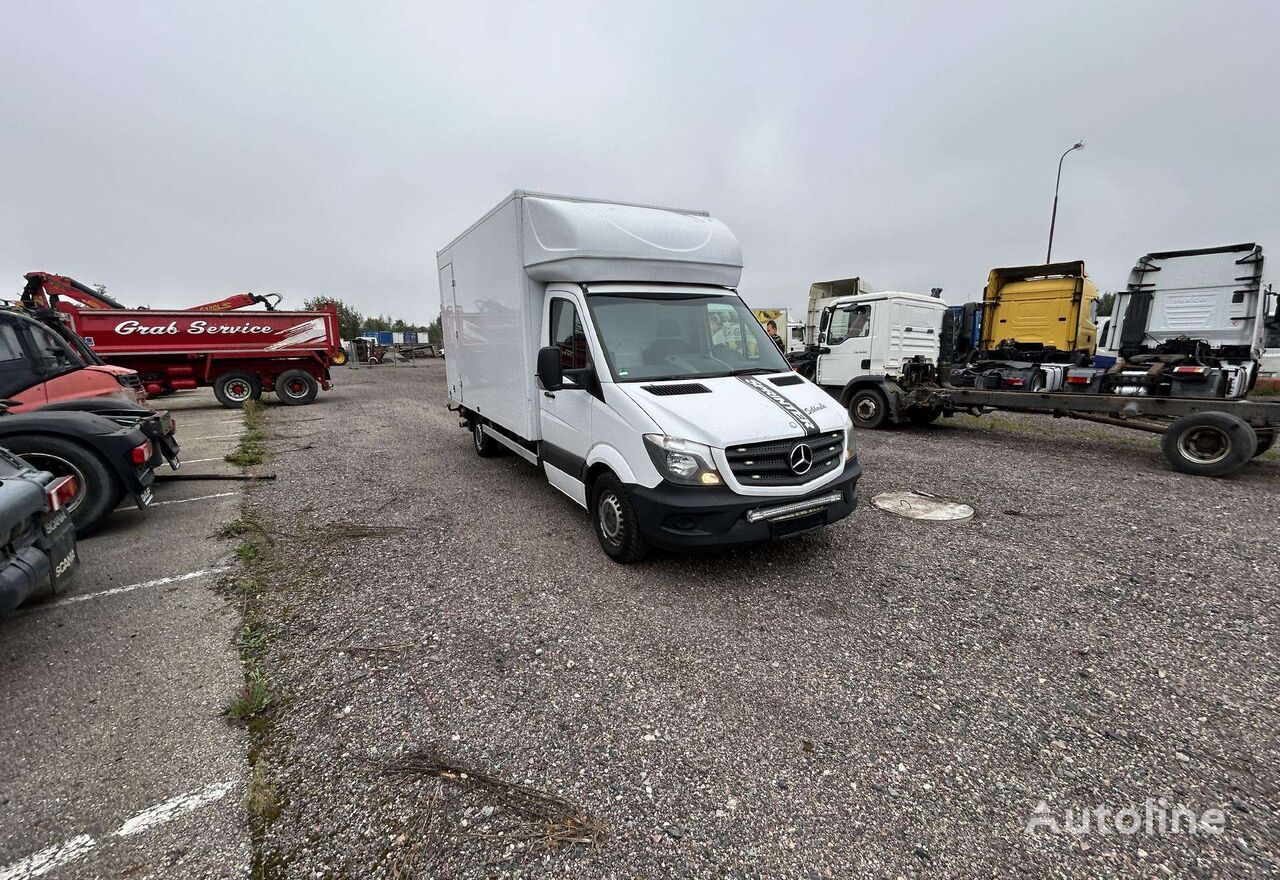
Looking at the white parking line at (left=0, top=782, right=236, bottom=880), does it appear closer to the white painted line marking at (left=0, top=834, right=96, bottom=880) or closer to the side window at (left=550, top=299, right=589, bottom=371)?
the white painted line marking at (left=0, top=834, right=96, bottom=880)

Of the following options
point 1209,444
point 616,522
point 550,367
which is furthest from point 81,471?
point 1209,444

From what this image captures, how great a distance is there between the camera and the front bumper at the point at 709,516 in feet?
11.4

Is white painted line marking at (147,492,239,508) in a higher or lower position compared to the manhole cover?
lower

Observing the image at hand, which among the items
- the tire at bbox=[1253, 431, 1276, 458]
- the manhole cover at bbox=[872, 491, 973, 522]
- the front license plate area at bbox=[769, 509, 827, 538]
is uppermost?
the tire at bbox=[1253, 431, 1276, 458]

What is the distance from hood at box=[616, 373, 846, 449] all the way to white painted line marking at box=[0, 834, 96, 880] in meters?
3.13

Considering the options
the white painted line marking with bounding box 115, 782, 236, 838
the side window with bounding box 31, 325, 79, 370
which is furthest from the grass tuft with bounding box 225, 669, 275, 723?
the side window with bounding box 31, 325, 79, 370

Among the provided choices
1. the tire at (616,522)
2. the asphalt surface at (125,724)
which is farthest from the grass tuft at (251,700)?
the tire at (616,522)

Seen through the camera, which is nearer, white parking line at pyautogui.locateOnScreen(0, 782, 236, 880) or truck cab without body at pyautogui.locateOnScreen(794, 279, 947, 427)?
white parking line at pyautogui.locateOnScreen(0, 782, 236, 880)

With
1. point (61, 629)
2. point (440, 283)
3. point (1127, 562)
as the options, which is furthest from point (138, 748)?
point (440, 283)

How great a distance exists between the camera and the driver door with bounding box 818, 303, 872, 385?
1049 centimetres

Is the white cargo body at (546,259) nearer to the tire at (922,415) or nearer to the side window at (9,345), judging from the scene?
the side window at (9,345)

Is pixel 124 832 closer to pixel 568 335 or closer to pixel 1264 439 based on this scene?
pixel 568 335

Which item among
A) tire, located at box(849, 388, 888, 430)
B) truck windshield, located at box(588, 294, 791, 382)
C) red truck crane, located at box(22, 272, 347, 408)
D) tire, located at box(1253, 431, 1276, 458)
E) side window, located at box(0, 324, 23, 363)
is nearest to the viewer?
truck windshield, located at box(588, 294, 791, 382)

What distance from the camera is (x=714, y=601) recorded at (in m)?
3.60
